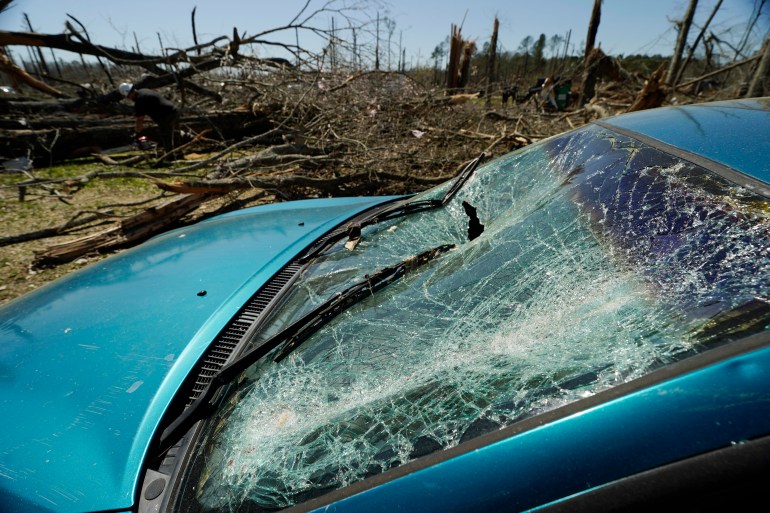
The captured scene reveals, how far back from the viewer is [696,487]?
66 centimetres

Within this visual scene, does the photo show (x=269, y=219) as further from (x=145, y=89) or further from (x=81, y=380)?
(x=145, y=89)

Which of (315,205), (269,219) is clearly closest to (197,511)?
(269,219)

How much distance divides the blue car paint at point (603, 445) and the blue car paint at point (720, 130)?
636 millimetres

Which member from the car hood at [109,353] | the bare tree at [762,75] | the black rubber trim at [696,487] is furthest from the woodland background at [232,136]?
the black rubber trim at [696,487]

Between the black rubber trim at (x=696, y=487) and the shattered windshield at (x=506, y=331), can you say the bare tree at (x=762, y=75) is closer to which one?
the shattered windshield at (x=506, y=331)

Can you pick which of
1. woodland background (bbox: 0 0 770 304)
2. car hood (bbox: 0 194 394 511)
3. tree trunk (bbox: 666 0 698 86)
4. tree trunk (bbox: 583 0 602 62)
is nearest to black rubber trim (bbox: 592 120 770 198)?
car hood (bbox: 0 194 394 511)

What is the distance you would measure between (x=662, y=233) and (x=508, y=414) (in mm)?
685

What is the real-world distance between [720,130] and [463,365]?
45.8 inches

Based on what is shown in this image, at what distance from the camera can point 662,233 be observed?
1.08 meters

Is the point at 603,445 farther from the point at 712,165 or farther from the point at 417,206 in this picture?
the point at 417,206

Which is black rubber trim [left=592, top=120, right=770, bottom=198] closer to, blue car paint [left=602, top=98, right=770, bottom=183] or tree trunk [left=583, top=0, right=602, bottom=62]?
blue car paint [left=602, top=98, right=770, bottom=183]

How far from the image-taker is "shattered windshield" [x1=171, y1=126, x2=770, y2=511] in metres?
0.86

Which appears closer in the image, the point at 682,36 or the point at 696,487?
the point at 696,487

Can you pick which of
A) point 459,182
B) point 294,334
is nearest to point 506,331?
point 294,334
